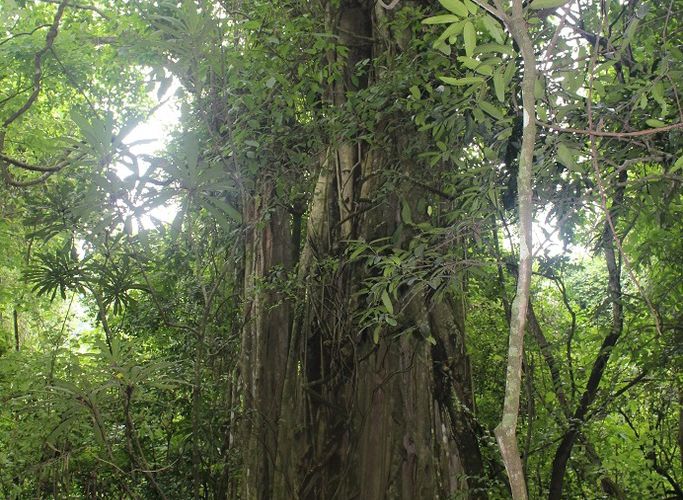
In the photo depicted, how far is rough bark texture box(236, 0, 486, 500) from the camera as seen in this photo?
321 cm

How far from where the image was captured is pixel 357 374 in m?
3.31

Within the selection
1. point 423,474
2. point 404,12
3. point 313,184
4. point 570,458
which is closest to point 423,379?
point 423,474

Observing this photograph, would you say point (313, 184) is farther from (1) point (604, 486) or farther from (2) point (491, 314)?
(1) point (604, 486)

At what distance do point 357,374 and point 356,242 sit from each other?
81cm

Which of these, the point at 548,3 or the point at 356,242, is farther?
the point at 356,242

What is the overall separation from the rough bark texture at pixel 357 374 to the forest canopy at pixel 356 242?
1cm

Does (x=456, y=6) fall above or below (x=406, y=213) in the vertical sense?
below

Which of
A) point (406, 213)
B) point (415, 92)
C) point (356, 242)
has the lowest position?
point (356, 242)

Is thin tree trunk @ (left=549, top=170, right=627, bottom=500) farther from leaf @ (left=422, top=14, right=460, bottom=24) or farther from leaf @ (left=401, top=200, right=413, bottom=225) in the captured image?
leaf @ (left=422, top=14, right=460, bottom=24)

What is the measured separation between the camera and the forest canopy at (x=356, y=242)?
2.35m

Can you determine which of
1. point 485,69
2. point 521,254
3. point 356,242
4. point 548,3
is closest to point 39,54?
point 356,242

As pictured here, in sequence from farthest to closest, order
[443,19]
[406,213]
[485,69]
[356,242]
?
[406,213] < [356,242] < [485,69] < [443,19]

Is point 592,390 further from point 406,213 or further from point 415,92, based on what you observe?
point 415,92

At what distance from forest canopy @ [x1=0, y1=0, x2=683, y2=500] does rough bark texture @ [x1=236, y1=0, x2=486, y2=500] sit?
0.01 meters
